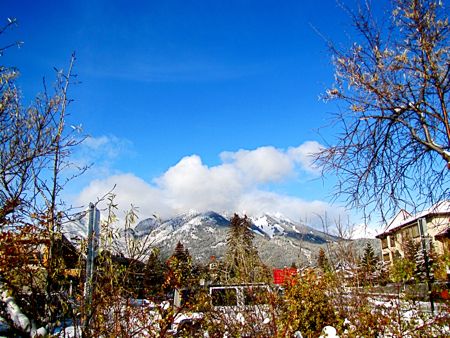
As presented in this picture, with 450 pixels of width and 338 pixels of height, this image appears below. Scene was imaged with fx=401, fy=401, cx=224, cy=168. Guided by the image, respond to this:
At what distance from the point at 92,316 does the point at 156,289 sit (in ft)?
3.67

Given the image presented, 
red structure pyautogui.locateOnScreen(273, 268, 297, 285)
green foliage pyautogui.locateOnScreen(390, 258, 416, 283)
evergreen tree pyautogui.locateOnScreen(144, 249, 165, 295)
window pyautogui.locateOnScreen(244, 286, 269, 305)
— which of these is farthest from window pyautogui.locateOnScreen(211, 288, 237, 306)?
green foliage pyautogui.locateOnScreen(390, 258, 416, 283)

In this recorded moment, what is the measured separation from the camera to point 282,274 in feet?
27.1

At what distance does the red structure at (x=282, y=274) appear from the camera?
7882 mm

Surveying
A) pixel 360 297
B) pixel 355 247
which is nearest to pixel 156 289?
pixel 360 297

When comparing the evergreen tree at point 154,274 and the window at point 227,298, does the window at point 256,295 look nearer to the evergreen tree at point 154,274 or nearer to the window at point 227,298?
the window at point 227,298

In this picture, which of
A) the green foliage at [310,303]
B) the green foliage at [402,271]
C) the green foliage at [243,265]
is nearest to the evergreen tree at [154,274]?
the green foliage at [243,265]

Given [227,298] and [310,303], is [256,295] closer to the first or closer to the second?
[227,298]

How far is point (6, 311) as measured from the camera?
3.41 metres

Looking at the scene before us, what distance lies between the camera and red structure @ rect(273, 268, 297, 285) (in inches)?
310

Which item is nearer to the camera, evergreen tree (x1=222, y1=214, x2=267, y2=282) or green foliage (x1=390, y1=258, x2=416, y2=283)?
green foliage (x1=390, y1=258, x2=416, y2=283)

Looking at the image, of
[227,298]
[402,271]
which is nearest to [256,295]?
[227,298]

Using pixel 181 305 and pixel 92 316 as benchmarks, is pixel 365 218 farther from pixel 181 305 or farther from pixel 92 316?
pixel 92 316

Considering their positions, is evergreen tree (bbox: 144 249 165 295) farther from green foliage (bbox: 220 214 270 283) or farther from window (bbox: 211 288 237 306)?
green foliage (bbox: 220 214 270 283)

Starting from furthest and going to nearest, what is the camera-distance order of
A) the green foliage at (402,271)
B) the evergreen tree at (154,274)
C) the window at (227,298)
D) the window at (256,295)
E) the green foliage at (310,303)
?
the green foliage at (310,303) → the window at (227,298) → the window at (256,295) → the green foliage at (402,271) → the evergreen tree at (154,274)
